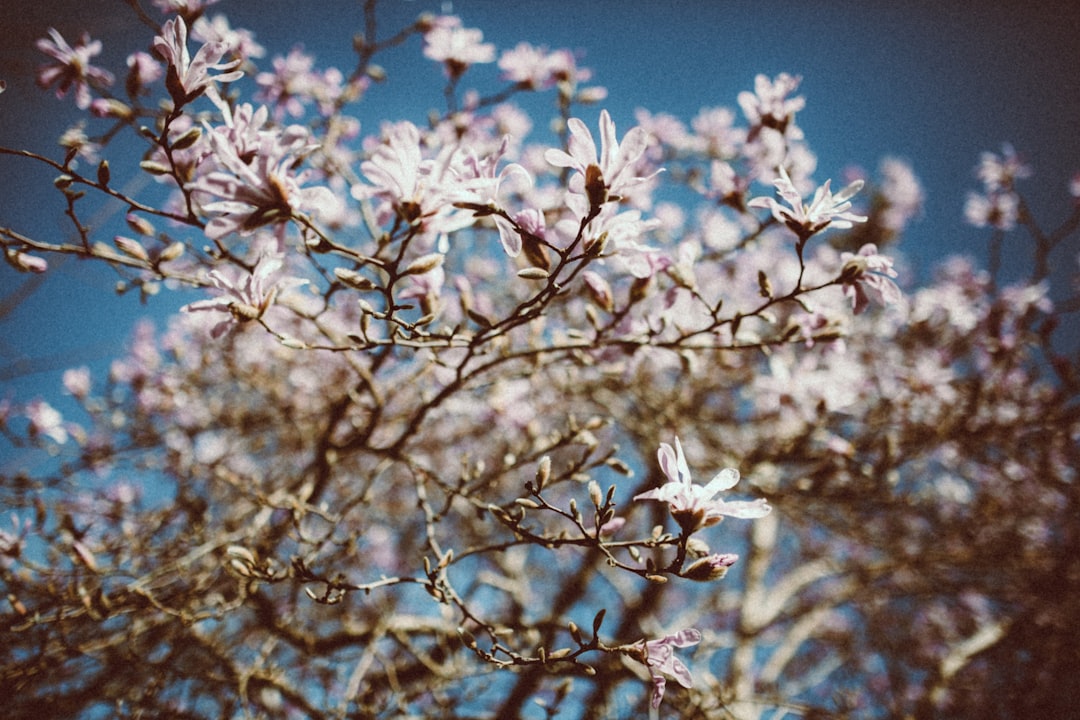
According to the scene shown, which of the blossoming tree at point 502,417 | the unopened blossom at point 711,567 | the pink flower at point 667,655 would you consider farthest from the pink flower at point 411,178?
the pink flower at point 667,655

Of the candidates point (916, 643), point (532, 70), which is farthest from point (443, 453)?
point (916, 643)

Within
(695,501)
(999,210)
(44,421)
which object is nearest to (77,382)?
(44,421)

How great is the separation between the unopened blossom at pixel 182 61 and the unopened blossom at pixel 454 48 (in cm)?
125

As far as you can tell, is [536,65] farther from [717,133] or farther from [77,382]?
[77,382]

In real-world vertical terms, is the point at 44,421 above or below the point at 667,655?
above

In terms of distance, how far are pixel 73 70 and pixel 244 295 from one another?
Result: 1.35 metres

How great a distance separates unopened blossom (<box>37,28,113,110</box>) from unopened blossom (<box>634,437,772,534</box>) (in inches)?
84.3

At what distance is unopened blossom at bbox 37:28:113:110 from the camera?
167cm

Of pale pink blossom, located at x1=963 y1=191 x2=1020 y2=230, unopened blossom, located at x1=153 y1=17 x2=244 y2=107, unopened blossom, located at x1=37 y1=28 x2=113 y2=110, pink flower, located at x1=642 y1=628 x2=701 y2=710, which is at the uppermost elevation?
pale pink blossom, located at x1=963 y1=191 x2=1020 y2=230

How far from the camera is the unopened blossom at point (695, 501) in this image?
1.01 meters

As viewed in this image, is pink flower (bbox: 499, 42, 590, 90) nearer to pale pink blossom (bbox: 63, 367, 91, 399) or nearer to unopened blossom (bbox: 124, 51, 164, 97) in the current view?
unopened blossom (bbox: 124, 51, 164, 97)

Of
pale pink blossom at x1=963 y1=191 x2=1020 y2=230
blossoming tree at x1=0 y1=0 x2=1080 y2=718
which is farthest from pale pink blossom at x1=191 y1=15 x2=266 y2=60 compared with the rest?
pale pink blossom at x1=963 y1=191 x2=1020 y2=230

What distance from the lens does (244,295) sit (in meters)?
1.11

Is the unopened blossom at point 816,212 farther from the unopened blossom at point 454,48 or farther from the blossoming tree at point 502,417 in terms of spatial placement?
the unopened blossom at point 454,48
